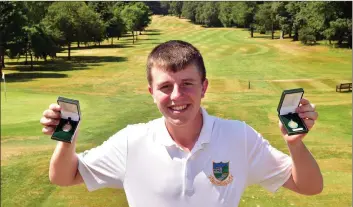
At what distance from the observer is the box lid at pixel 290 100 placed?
339 cm

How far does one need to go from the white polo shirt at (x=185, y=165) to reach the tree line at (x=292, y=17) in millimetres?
66914

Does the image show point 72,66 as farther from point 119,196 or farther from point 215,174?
point 215,174

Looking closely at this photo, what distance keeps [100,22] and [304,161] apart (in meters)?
74.7

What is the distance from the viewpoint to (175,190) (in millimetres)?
3500

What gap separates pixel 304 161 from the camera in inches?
140

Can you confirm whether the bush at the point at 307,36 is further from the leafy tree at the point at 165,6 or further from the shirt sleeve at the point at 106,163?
the leafy tree at the point at 165,6

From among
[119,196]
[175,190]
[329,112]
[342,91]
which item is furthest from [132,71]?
[175,190]

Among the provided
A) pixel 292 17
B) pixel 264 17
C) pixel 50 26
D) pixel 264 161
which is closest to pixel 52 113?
pixel 264 161

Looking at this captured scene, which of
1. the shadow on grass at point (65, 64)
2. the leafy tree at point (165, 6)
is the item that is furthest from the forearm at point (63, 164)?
the leafy tree at point (165, 6)

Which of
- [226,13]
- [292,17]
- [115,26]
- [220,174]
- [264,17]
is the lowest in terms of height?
[220,174]

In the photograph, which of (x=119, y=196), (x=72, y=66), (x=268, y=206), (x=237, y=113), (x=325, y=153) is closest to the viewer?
(x=268, y=206)

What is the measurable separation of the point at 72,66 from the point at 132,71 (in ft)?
34.1

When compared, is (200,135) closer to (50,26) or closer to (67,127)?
(67,127)

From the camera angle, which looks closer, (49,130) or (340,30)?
(49,130)
